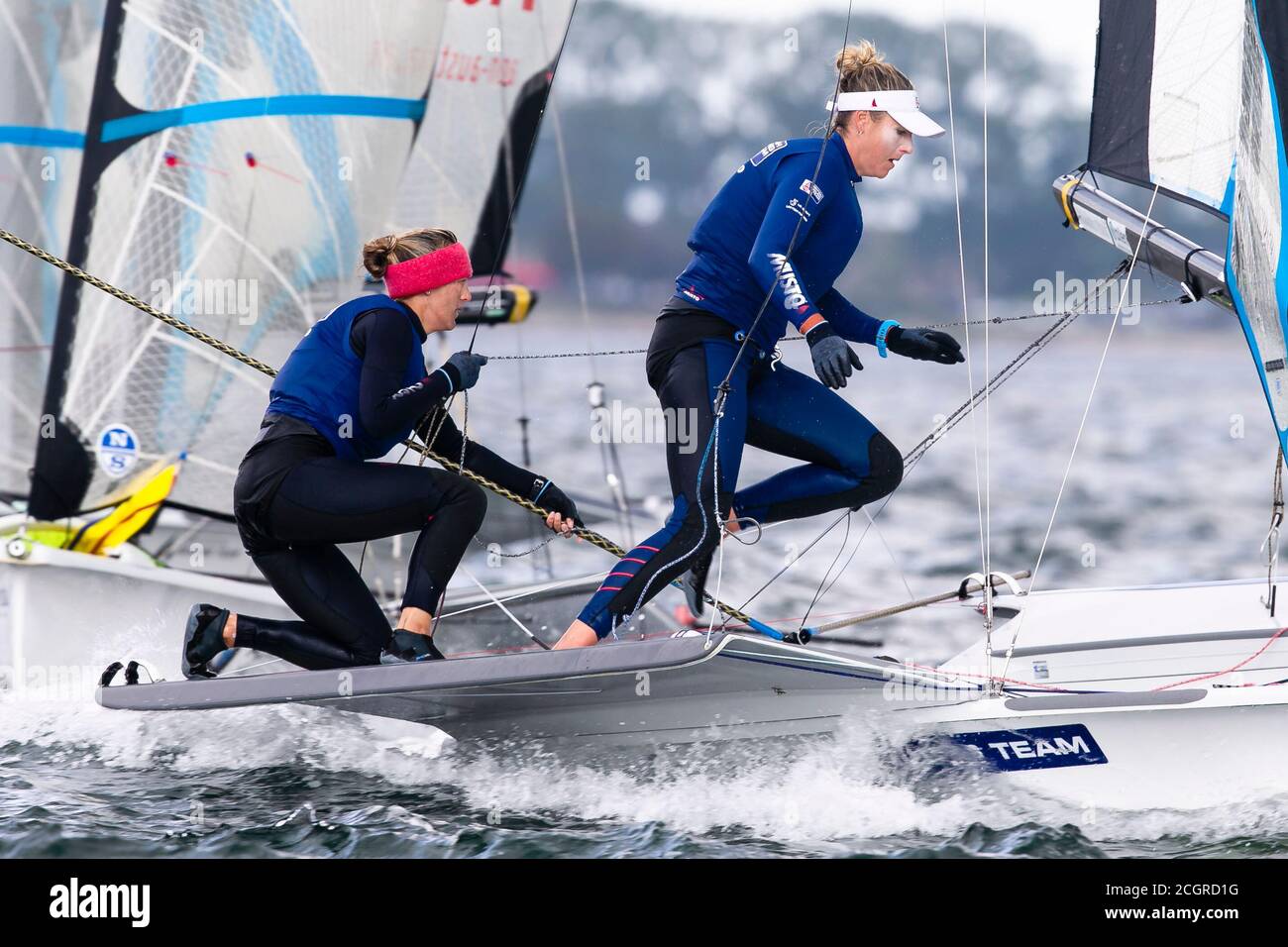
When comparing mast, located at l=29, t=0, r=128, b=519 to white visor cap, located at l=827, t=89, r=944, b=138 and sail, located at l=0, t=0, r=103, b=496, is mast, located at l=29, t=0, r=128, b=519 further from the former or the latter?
white visor cap, located at l=827, t=89, r=944, b=138

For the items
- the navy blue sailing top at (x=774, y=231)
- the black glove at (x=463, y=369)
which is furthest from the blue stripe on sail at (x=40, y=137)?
the navy blue sailing top at (x=774, y=231)

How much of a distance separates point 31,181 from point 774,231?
176 inches

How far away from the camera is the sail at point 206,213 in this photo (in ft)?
19.3

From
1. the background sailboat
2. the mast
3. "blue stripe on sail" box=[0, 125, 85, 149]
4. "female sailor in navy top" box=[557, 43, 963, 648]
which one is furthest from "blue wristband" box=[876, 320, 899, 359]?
"blue stripe on sail" box=[0, 125, 85, 149]

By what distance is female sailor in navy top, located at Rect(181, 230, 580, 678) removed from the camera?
3514 millimetres

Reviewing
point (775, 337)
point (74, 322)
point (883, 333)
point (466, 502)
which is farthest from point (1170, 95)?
point (74, 322)

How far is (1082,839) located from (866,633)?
4168 mm

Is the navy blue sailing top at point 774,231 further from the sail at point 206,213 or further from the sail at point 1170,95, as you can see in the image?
the sail at point 206,213

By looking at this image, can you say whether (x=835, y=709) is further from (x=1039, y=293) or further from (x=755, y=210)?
(x=1039, y=293)

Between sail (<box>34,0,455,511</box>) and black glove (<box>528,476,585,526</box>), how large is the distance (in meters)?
2.41

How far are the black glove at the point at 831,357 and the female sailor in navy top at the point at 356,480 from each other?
0.73m

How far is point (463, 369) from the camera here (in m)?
3.50

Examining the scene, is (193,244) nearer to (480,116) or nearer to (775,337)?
(480,116)

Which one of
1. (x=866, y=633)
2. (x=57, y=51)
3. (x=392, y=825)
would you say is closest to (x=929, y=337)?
(x=392, y=825)
